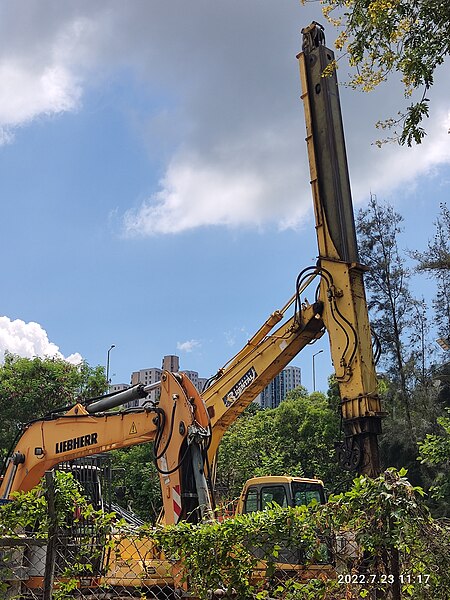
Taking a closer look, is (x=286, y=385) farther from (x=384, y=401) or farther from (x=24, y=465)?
(x=24, y=465)

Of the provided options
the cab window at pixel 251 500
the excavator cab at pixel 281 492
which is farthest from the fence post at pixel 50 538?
the cab window at pixel 251 500

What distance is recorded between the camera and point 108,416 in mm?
9992

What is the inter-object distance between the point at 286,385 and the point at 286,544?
95998mm

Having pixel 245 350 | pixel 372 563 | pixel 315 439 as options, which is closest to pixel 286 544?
pixel 372 563

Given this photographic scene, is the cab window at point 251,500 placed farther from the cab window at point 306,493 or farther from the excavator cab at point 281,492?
the cab window at point 306,493

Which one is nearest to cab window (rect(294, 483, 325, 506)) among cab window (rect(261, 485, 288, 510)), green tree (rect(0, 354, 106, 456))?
cab window (rect(261, 485, 288, 510))

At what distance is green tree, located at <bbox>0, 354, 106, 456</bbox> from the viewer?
23719 millimetres

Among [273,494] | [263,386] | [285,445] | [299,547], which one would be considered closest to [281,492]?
[273,494]

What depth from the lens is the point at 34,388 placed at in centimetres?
2391

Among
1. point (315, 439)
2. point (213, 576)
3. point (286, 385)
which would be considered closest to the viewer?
point (213, 576)

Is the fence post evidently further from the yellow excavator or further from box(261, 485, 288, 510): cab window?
box(261, 485, 288, 510): cab window

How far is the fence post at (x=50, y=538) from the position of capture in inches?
147

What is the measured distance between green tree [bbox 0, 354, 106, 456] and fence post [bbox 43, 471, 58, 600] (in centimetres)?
2023

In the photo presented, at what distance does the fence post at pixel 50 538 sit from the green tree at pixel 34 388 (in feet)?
66.4
